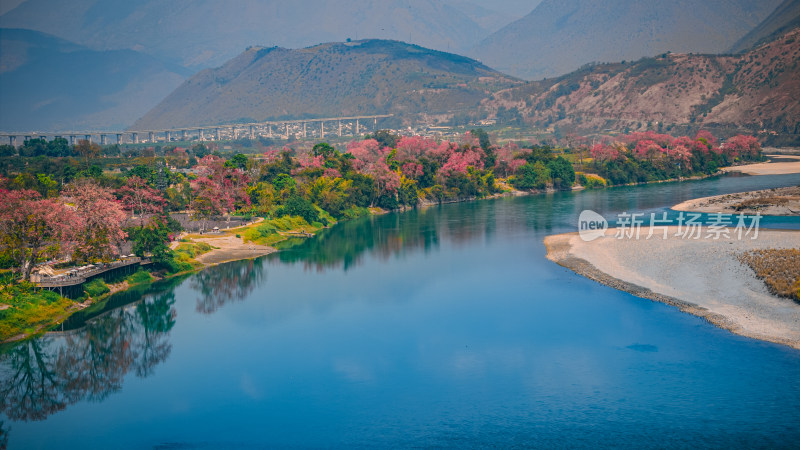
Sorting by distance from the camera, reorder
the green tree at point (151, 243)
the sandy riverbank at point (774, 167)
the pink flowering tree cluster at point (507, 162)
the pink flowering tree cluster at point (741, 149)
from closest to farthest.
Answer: the green tree at point (151, 243)
the sandy riverbank at point (774, 167)
the pink flowering tree cluster at point (507, 162)
the pink flowering tree cluster at point (741, 149)

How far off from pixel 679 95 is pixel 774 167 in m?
69.6

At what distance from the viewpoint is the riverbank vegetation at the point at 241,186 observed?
34.7 metres

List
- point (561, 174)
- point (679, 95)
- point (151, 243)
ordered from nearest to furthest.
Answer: point (151, 243)
point (561, 174)
point (679, 95)

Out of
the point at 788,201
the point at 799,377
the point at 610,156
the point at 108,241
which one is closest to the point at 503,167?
the point at 610,156

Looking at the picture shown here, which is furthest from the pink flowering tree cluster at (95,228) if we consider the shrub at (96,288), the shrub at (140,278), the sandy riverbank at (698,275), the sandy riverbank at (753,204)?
the sandy riverbank at (753,204)

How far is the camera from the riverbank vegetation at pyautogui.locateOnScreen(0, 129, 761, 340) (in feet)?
114

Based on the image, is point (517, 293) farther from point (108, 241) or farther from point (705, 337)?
point (108, 241)

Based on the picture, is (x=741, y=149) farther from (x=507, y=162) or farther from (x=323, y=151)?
(x=323, y=151)

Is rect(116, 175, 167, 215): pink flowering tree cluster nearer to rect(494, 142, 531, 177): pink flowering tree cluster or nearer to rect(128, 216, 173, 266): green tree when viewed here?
rect(128, 216, 173, 266): green tree

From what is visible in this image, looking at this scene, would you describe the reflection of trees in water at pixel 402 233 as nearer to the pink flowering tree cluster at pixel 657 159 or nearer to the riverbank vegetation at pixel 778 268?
the riverbank vegetation at pixel 778 268

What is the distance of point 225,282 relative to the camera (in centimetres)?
3962

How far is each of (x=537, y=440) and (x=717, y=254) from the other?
21.8 metres

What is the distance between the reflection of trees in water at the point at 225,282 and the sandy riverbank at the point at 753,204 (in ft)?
115

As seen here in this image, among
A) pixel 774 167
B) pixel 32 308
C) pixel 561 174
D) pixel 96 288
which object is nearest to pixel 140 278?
pixel 96 288
